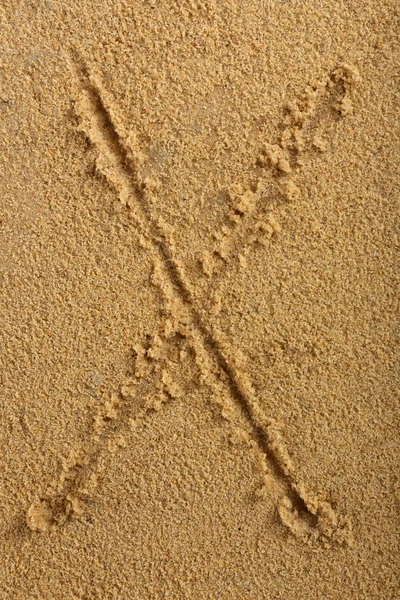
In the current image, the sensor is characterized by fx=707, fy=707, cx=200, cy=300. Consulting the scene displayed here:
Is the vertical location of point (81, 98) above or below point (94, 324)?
above

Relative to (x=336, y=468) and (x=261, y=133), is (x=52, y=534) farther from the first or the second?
(x=261, y=133)

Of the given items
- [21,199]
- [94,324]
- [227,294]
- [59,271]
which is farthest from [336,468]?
[21,199]

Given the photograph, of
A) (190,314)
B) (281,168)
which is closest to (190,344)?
(190,314)

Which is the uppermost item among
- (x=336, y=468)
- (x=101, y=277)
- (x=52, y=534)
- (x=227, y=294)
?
(x=101, y=277)

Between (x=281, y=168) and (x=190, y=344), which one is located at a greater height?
(x=281, y=168)

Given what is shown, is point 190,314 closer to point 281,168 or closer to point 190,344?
point 190,344
